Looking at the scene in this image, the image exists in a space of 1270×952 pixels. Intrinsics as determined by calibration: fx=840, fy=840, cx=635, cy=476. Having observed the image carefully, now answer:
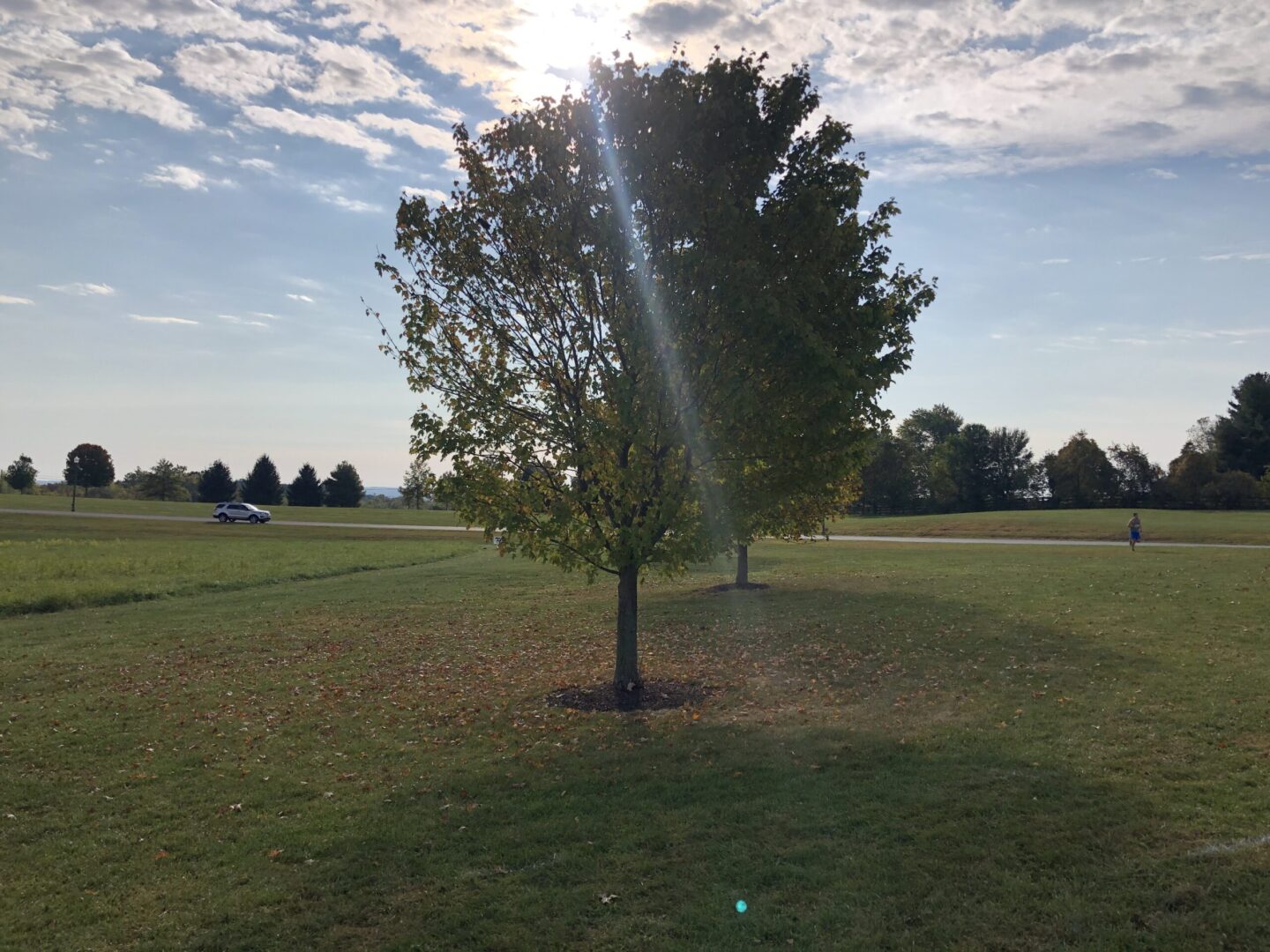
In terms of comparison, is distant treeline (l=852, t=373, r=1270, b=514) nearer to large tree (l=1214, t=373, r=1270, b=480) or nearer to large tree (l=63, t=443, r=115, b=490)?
large tree (l=1214, t=373, r=1270, b=480)

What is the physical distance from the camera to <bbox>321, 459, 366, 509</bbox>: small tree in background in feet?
362

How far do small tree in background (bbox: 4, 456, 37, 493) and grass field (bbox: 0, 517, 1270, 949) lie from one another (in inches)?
4519

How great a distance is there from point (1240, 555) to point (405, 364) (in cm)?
3090

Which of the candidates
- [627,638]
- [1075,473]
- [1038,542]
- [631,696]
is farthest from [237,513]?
[1075,473]

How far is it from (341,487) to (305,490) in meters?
4.46

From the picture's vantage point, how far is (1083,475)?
9056 cm

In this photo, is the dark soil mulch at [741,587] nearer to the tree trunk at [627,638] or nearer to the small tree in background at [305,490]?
the tree trunk at [627,638]

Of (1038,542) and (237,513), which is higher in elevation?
(237,513)

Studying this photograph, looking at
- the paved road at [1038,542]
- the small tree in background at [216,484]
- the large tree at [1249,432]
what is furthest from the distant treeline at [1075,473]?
the small tree in background at [216,484]

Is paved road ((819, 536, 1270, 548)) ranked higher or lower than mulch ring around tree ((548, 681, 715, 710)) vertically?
higher

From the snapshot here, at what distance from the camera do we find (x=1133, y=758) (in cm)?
862

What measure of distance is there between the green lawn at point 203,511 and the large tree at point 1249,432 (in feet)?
252

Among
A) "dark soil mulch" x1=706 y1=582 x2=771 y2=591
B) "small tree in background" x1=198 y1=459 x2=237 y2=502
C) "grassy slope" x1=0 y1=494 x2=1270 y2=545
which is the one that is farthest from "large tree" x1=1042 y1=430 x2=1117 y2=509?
"small tree in background" x1=198 y1=459 x2=237 y2=502

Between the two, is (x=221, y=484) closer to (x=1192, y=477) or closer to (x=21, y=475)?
(x=21, y=475)
